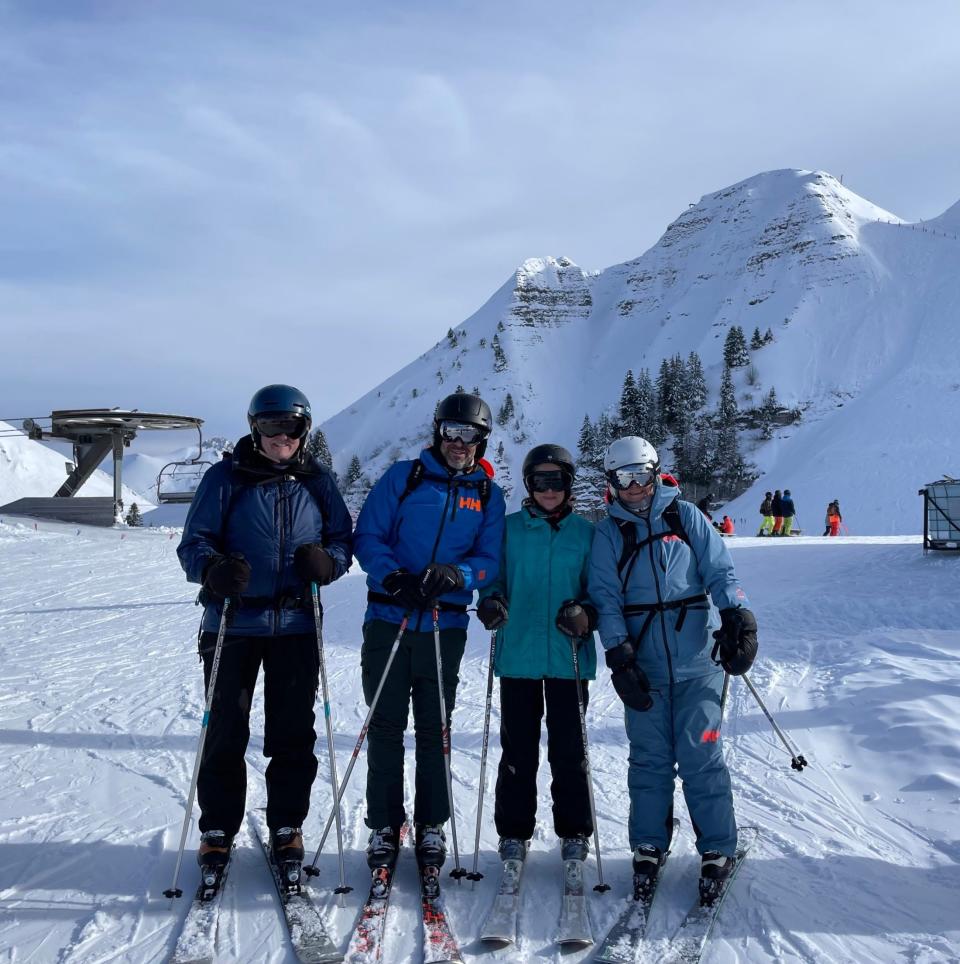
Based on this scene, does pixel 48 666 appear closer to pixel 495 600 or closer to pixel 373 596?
pixel 373 596

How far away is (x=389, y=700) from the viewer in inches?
151

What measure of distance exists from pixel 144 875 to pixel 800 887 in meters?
3.12

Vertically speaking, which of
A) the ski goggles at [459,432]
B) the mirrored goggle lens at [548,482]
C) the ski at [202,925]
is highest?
the ski goggles at [459,432]

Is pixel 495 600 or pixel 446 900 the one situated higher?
pixel 495 600

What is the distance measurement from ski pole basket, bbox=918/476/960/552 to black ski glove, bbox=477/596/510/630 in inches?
461

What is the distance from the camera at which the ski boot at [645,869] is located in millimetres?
3482

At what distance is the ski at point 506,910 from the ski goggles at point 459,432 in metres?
2.09

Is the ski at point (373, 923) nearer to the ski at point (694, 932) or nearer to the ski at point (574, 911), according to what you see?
the ski at point (574, 911)

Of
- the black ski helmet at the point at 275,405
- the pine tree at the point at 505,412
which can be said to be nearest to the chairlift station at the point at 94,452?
the black ski helmet at the point at 275,405

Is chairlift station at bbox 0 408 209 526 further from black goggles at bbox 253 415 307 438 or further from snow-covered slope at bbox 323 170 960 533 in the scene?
snow-covered slope at bbox 323 170 960 533

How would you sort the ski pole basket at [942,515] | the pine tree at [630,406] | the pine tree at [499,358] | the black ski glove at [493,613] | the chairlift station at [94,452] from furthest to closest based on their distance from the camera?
the pine tree at [499,358] < the pine tree at [630,406] < the chairlift station at [94,452] < the ski pole basket at [942,515] < the black ski glove at [493,613]

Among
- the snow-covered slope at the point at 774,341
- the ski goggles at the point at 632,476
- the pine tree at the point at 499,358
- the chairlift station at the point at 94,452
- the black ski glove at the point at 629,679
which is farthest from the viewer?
the pine tree at the point at 499,358

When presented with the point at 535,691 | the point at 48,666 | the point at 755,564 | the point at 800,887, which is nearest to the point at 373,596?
the point at 535,691

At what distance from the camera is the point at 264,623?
375 centimetres
